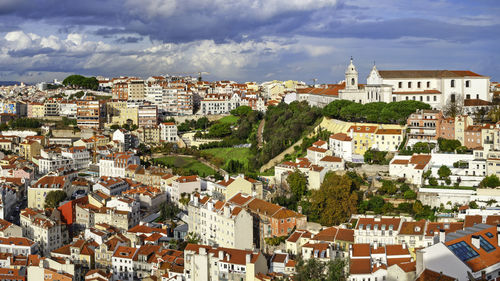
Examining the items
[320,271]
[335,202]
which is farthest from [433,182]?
[320,271]

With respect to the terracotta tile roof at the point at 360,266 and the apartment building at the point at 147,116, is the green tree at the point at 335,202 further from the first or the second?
the apartment building at the point at 147,116

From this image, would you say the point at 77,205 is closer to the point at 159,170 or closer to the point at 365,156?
Result: the point at 159,170

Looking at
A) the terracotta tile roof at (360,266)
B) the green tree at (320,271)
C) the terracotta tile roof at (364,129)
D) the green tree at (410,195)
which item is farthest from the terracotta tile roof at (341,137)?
the terracotta tile roof at (360,266)

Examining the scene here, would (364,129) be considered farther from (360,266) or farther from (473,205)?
(360,266)

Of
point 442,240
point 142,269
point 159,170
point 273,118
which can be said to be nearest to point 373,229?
point 442,240

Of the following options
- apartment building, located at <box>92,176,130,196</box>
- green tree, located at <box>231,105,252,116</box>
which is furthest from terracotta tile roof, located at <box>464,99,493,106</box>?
apartment building, located at <box>92,176,130,196</box>

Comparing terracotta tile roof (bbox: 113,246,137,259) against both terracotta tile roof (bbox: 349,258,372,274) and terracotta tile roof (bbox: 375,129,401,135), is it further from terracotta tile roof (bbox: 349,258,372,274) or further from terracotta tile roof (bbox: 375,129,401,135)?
terracotta tile roof (bbox: 375,129,401,135)
